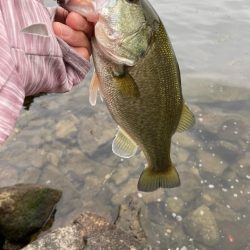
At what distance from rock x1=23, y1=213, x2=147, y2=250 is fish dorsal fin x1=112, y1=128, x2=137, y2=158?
1894mm

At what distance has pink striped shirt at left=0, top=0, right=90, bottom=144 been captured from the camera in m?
1.82

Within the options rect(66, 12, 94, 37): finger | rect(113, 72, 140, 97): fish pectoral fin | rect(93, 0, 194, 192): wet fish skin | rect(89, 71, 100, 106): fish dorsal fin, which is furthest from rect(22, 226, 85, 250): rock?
rect(66, 12, 94, 37): finger

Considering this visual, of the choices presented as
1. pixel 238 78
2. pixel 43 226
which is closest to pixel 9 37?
pixel 43 226

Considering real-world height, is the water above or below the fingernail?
below

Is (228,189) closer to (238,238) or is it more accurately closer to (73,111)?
(238,238)

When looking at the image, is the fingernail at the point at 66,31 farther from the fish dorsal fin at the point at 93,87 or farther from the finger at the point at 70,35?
the fish dorsal fin at the point at 93,87

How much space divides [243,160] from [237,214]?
132 centimetres

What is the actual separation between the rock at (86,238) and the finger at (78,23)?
2.67 m

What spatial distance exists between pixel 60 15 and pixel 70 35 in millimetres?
216

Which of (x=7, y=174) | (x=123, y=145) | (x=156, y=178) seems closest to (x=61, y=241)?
(x=156, y=178)

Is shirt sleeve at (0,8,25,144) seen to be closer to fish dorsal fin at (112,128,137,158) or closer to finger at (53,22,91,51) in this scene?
finger at (53,22,91,51)

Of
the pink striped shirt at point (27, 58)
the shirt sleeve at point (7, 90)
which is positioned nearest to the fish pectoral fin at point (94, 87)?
the pink striped shirt at point (27, 58)

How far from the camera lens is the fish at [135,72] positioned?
2.29 m

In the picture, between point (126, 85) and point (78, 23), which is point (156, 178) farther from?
point (78, 23)
